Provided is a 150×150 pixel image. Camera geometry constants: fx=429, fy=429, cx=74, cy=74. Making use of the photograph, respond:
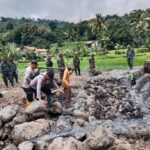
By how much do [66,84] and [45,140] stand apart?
6.14m

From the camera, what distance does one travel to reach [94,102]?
71.6 feet

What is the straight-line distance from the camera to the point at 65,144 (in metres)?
13.4

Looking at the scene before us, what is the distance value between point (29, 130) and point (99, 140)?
2959 mm

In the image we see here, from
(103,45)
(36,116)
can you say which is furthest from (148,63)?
(103,45)

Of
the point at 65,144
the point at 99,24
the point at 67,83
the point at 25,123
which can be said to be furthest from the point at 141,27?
the point at 65,144

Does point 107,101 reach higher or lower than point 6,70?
lower

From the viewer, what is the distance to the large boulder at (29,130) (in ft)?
49.3

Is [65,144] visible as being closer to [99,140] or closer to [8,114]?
[99,140]

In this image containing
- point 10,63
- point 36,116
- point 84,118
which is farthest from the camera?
point 10,63

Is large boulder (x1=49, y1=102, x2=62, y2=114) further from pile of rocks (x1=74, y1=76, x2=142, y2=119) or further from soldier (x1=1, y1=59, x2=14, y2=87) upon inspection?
soldier (x1=1, y1=59, x2=14, y2=87)

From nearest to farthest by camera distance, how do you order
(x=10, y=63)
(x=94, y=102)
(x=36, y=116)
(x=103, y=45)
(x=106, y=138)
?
(x=106, y=138) → (x=36, y=116) → (x=94, y=102) → (x=10, y=63) → (x=103, y=45)

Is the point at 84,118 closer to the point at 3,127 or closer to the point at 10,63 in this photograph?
the point at 3,127

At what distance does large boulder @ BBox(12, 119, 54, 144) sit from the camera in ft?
49.3

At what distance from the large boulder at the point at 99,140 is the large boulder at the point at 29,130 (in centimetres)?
225
